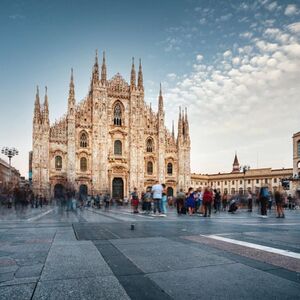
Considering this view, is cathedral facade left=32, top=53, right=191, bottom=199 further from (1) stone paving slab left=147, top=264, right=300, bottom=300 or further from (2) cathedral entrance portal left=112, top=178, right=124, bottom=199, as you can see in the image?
(1) stone paving slab left=147, top=264, right=300, bottom=300

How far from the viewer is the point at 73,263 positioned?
3.86m

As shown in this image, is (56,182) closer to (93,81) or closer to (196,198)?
(93,81)

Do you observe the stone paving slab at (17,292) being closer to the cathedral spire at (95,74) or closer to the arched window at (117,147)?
the arched window at (117,147)

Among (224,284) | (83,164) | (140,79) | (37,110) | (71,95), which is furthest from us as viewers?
(140,79)

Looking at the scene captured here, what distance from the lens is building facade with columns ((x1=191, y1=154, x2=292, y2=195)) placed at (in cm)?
7331

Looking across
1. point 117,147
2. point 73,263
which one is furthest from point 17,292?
point 117,147

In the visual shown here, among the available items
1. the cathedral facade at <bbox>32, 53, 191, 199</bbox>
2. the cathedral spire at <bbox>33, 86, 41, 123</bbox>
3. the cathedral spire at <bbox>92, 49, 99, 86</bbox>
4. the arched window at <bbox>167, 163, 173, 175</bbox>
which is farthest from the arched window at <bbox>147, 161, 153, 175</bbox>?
the cathedral spire at <bbox>33, 86, 41, 123</bbox>

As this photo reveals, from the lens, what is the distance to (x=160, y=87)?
45.5 m

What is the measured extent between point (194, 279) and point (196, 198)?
1622 centimetres

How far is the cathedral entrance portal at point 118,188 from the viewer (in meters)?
42.9

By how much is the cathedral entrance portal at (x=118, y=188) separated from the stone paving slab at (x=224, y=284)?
39992 millimetres

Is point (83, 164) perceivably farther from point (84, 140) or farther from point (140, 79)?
point (140, 79)

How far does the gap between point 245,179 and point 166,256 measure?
3089 inches

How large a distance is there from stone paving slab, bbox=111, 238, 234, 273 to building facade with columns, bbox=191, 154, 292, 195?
65.6 m
